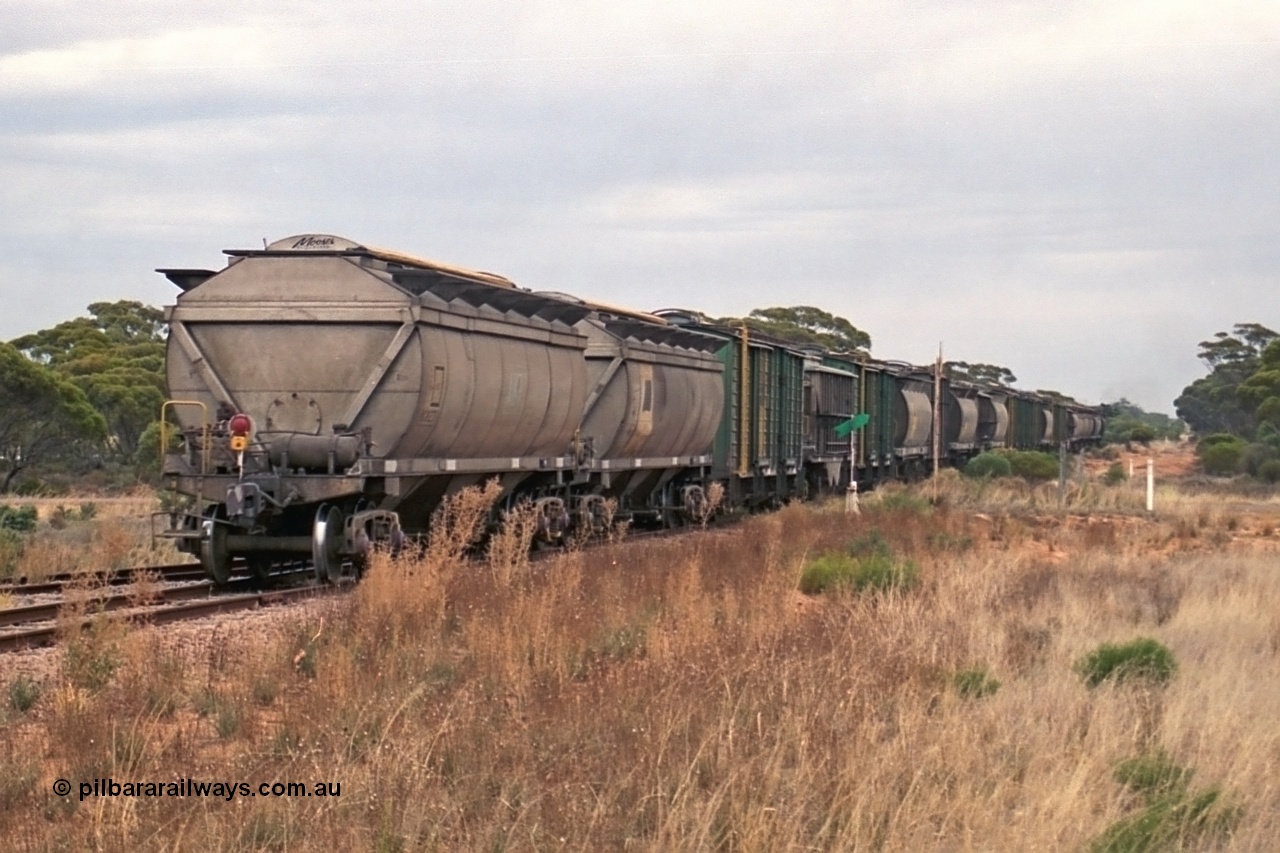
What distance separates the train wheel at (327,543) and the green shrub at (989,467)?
31936mm

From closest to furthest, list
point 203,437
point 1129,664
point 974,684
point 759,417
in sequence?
point 974,684
point 1129,664
point 203,437
point 759,417

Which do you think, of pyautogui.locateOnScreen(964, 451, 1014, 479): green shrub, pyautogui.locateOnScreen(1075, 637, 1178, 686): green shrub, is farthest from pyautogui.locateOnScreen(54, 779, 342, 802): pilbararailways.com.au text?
pyautogui.locateOnScreen(964, 451, 1014, 479): green shrub

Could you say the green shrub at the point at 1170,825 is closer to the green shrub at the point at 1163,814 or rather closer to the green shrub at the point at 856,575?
the green shrub at the point at 1163,814

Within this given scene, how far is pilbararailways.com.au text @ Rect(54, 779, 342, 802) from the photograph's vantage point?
660 centimetres

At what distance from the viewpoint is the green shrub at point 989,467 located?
45.9 metres

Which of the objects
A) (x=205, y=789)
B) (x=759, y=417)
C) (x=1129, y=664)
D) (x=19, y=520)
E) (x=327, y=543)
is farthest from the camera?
(x=759, y=417)

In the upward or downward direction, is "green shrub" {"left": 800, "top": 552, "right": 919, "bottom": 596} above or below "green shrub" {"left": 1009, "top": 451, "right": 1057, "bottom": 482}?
below

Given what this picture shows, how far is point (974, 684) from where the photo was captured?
10.0 metres

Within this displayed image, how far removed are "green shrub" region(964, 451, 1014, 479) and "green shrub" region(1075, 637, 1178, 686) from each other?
113ft

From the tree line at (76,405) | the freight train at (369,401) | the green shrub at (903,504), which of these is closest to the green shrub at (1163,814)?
the freight train at (369,401)

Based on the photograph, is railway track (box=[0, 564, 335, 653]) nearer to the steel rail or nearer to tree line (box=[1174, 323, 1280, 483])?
the steel rail

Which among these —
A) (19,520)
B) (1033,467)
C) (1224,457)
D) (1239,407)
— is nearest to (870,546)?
(19,520)

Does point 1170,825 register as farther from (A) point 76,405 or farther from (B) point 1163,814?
(A) point 76,405

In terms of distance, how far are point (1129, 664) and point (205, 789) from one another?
661 cm
